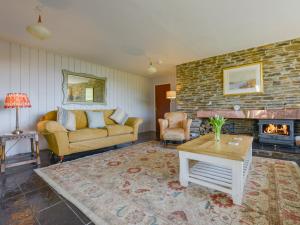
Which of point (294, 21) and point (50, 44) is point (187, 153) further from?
point (50, 44)

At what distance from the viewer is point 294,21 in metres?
2.55

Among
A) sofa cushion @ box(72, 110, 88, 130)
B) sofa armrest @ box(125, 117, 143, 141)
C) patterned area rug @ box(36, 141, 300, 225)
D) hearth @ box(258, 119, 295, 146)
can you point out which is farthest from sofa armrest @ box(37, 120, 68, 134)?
hearth @ box(258, 119, 295, 146)

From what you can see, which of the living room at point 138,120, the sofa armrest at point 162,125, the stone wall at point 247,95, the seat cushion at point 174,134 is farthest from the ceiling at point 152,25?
the seat cushion at point 174,134

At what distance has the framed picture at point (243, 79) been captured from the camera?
3.65 metres

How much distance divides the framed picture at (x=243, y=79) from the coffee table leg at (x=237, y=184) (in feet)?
9.85

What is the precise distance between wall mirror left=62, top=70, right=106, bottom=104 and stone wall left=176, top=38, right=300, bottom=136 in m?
2.52

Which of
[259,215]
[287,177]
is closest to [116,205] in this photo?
[259,215]

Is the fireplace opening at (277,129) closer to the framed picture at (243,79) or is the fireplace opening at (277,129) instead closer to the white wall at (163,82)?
the framed picture at (243,79)

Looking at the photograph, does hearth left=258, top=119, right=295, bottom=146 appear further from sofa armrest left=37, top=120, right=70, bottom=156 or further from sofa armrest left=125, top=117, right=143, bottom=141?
sofa armrest left=37, top=120, right=70, bottom=156

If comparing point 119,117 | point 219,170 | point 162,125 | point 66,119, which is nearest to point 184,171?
point 219,170

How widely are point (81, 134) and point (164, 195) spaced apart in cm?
204

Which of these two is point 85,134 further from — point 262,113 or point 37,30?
point 262,113

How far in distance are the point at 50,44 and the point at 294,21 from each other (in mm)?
4579

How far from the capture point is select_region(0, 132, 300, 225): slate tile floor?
1256 mm
